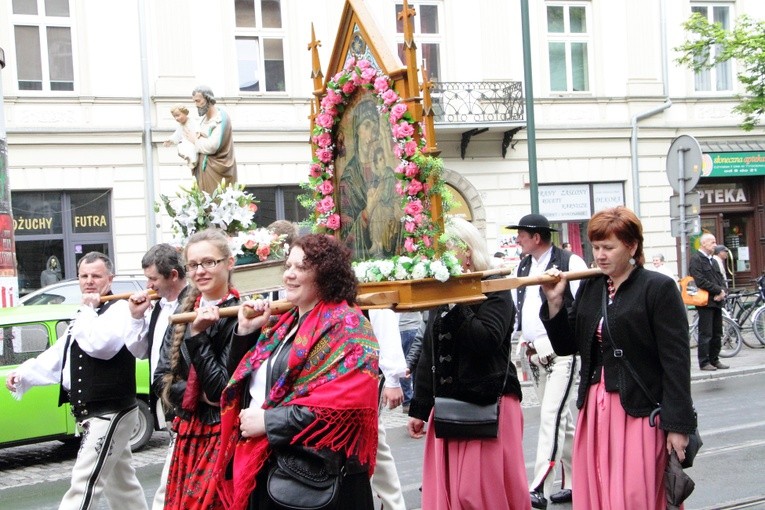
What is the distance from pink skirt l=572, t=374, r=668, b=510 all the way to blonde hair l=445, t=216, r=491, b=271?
947mm

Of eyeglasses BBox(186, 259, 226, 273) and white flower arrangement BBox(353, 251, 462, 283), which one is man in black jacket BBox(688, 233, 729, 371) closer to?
white flower arrangement BBox(353, 251, 462, 283)

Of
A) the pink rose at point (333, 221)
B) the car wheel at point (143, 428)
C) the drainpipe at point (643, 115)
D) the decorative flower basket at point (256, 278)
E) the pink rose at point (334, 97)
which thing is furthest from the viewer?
the drainpipe at point (643, 115)

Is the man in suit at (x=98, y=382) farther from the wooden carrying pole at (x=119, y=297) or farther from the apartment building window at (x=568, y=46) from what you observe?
the apartment building window at (x=568, y=46)

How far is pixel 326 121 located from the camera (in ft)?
19.2

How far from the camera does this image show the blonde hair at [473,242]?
544cm

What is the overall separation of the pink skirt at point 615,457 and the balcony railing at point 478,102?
64.4 feet

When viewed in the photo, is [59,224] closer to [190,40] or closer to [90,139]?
[90,139]

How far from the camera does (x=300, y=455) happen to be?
3.96 meters

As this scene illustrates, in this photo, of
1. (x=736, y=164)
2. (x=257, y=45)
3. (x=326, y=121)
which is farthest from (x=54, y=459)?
(x=736, y=164)

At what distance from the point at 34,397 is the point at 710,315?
1020 centimetres

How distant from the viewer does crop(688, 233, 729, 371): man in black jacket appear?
50.5 feet

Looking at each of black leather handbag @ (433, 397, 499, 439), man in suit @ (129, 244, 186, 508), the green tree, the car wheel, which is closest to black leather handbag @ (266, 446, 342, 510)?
black leather handbag @ (433, 397, 499, 439)

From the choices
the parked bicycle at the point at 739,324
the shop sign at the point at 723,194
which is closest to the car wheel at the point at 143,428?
the parked bicycle at the point at 739,324

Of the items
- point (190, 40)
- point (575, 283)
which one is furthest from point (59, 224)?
point (575, 283)
